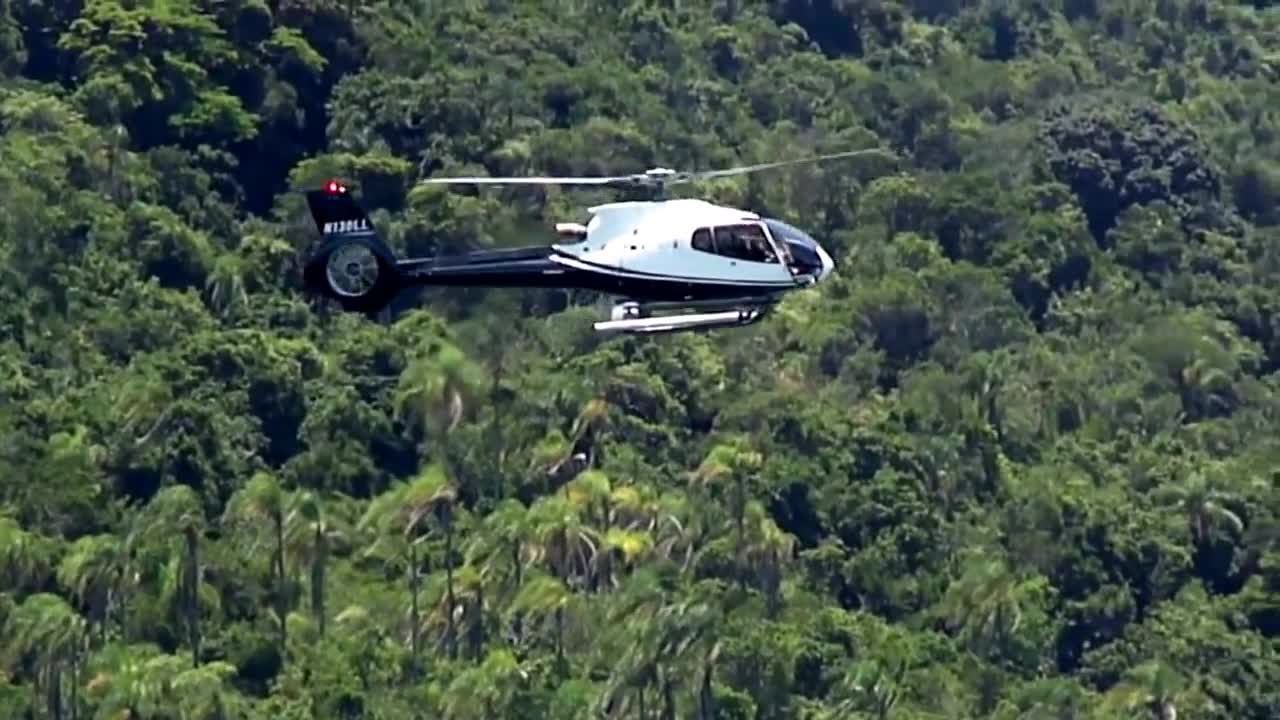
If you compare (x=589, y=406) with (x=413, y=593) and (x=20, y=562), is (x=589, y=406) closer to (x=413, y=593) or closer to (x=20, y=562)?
(x=413, y=593)

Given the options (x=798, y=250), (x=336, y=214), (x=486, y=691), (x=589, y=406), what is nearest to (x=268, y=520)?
(x=486, y=691)

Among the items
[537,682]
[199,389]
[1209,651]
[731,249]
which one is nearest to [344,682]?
[537,682]

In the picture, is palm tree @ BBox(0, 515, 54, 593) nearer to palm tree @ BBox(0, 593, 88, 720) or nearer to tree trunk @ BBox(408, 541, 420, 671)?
palm tree @ BBox(0, 593, 88, 720)

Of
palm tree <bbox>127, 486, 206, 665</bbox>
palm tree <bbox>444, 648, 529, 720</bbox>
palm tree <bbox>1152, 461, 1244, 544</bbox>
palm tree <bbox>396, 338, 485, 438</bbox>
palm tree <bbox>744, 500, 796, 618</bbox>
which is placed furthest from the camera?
palm tree <bbox>1152, 461, 1244, 544</bbox>

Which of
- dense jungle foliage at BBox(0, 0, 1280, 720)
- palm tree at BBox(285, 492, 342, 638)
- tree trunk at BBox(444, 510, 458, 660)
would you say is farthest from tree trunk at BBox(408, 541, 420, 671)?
palm tree at BBox(285, 492, 342, 638)

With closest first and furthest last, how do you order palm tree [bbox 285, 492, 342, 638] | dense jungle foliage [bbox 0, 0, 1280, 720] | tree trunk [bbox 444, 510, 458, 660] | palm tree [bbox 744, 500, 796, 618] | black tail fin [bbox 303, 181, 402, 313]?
black tail fin [bbox 303, 181, 402, 313]
dense jungle foliage [bbox 0, 0, 1280, 720]
palm tree [bbox 285, 492, 342, 638]
tree trunk [bbox 444, 510, 458, 660]
palm tree [bbox 744, 500, 796, 618]

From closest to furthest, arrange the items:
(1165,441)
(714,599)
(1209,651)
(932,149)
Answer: (714,599)
(1209,651)
(1165,441)
(932,149)

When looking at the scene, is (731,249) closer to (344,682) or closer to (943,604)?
(344,682)
